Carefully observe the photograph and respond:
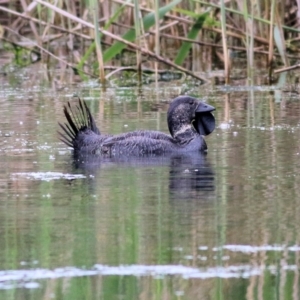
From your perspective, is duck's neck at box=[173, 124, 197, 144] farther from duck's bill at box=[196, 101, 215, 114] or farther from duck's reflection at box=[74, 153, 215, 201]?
duck's reflection at box=[74, 153, 215, 201]

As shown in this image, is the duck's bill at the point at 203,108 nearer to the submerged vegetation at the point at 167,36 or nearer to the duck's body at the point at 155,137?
the duck's body at the point at 155,137

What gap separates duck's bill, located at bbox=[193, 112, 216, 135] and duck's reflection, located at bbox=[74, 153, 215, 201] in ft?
2.22

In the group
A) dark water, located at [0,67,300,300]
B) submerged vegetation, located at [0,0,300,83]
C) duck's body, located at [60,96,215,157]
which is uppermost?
submerged vegetation, located at [0,0,300,83]

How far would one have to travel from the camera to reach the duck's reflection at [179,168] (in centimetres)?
644

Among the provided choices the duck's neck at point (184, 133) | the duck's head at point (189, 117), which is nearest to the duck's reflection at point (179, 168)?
the duck's neck at point (184, 133)

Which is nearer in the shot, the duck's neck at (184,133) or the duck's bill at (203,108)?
the duck's neck at (184,133)

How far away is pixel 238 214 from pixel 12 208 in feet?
4.10

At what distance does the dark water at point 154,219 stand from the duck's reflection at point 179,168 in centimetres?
1

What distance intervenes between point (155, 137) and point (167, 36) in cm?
624

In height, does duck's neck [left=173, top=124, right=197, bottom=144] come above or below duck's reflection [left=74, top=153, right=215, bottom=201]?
above

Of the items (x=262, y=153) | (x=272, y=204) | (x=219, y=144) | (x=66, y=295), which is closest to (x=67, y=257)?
(x=66, y=295)

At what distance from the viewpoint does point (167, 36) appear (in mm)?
14539

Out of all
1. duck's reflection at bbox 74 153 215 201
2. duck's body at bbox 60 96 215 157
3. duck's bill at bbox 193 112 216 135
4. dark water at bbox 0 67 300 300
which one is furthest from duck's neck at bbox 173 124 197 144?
duck's reflection at bbox 74 153 215 201

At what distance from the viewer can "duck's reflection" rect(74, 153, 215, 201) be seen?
6441 millimetres
